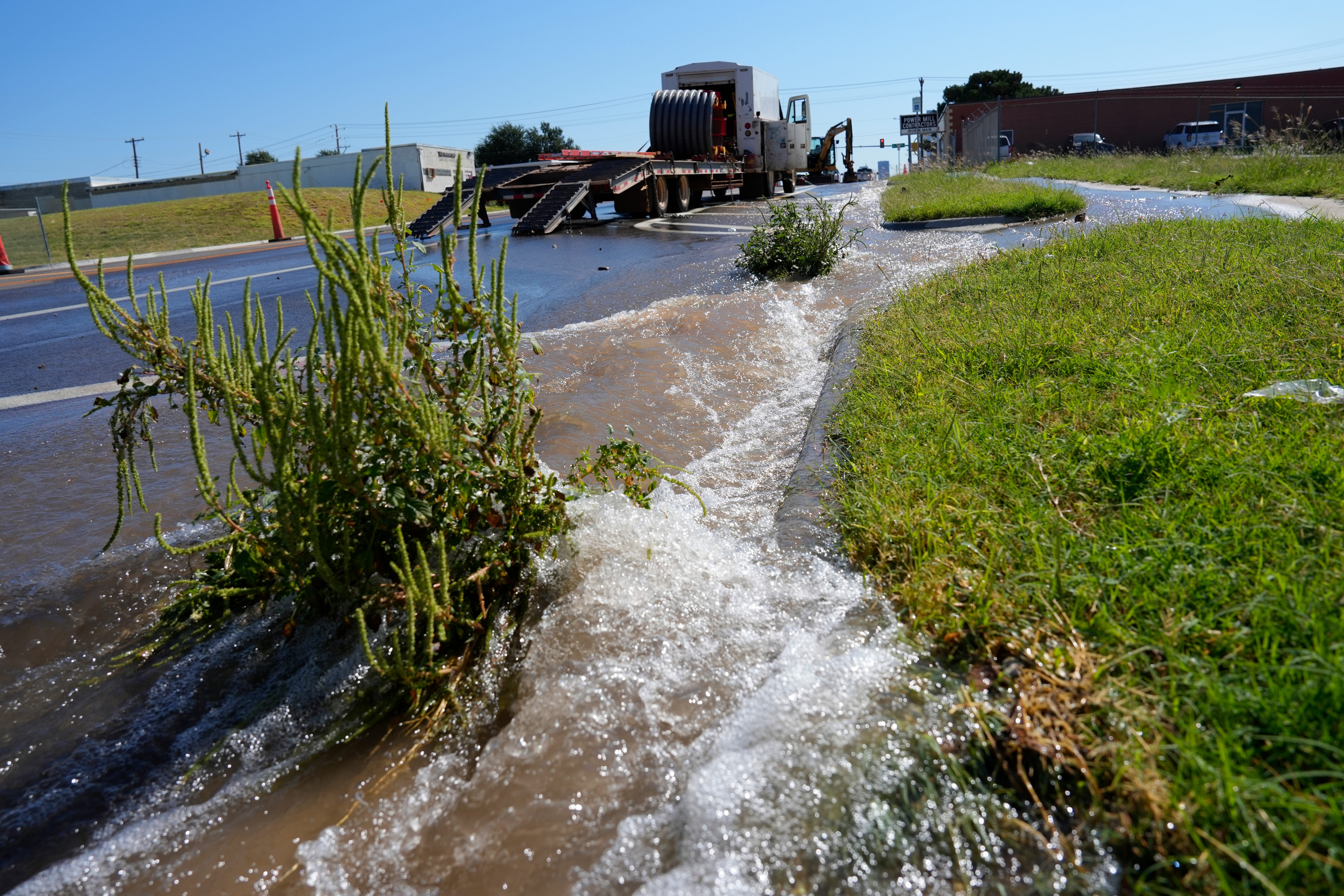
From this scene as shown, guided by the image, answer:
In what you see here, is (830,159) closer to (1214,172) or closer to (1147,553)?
(1214,172)

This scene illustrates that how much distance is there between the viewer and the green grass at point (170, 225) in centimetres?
1719

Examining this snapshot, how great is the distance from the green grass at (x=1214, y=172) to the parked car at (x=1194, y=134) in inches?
319

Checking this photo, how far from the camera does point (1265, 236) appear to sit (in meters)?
5.99

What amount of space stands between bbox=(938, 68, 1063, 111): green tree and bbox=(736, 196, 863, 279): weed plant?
67.1 metres

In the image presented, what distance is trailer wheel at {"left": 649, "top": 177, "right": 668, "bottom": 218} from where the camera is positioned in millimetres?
17938

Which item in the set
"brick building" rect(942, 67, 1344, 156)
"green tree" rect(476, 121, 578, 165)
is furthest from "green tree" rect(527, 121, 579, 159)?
"brick building" rect(942, 67, 1344, 156)

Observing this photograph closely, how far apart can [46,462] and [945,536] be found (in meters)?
4.57

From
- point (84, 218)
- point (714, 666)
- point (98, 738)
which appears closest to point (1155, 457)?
point (714, 666)

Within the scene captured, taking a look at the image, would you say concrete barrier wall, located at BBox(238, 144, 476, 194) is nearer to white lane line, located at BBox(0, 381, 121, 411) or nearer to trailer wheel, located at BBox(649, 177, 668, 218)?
trailer wheel, located at BBox(649, 177, 668, 218)

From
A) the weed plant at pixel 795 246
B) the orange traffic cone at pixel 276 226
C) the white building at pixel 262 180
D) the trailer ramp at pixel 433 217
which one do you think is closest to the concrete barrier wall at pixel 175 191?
the white building at pixel 262 180

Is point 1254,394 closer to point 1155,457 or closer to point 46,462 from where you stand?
point 1155,457

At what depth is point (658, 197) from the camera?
18188 millimetres

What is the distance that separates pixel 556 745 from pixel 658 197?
Answer: 1720 cm

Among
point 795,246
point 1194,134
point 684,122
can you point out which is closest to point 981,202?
point 795,246
